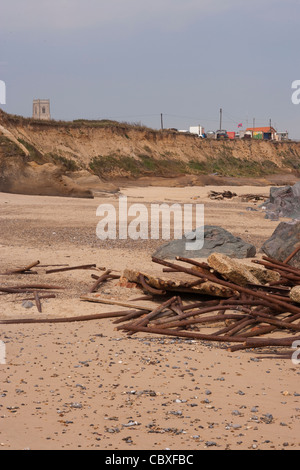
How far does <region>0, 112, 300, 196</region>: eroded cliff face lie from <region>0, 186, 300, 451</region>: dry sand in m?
20.1

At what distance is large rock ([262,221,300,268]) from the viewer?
9.45 meters

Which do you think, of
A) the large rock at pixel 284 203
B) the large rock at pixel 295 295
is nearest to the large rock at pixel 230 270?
the large rock at pixel 295 295

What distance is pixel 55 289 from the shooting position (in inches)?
287

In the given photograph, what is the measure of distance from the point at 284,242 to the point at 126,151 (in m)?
34.2

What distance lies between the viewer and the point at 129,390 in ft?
13.6

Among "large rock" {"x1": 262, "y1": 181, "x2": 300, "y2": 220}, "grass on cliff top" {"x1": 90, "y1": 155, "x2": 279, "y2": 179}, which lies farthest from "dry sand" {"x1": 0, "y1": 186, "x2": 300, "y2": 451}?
"grass on cliff top" {"x1": 90, "y1": 155, "x2": 279, "y2": 179}

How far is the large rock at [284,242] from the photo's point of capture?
9453 mm

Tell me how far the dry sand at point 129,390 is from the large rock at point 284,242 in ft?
11.0

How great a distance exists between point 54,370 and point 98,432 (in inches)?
43.8

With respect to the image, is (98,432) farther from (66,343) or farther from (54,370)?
(66,343)

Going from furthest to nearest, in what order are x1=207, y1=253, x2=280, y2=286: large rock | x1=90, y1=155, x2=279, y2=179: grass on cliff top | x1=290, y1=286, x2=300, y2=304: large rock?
x1=90, y1=155, x2=279, y2=179: grass on cliff top → x1=207, y1=253, x2=280, y2=286: large rock → x1=290, y1=286, x2=300, y2=304: large rock

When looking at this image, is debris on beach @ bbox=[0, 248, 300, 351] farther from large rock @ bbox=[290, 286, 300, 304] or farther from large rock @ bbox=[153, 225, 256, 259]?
large rock @ bbox=[153, 225, 256, 259]

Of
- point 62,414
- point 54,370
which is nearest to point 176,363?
point 54,370

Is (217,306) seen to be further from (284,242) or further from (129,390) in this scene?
(284,242)
